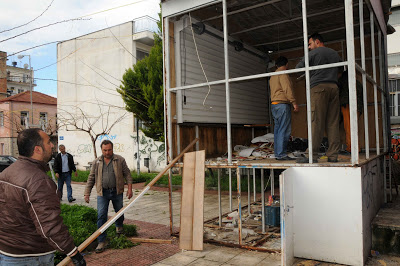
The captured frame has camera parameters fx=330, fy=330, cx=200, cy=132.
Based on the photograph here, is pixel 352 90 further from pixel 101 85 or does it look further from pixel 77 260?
pixel 101 85

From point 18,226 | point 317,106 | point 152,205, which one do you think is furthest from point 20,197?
point 152,205

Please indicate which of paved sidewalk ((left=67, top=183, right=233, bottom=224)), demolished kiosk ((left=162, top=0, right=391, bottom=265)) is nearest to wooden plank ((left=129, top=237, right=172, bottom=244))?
paved sidewalk ((left=67, top=183, right=233, bottom=224))

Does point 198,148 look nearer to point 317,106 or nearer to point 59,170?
point 317,106

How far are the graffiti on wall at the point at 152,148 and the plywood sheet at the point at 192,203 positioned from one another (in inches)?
555

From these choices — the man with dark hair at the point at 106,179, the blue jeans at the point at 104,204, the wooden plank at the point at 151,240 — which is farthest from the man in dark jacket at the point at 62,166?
the wooden plank at the point at 151,240

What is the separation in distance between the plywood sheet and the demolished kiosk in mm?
273

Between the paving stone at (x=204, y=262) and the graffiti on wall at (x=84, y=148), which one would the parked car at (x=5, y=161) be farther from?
the paving stone at (x=204, y=262)

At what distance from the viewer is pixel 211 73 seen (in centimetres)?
760

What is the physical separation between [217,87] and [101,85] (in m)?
16.8

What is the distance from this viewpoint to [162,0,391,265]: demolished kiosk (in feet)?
14.9

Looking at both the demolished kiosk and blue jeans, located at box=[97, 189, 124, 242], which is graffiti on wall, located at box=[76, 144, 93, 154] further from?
blue jeans, located at box=[97, 189, 124, 242]

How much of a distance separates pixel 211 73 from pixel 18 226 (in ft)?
18.6

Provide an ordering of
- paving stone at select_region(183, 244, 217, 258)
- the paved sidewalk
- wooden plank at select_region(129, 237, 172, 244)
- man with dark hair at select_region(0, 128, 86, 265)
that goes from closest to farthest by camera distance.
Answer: man with dark hair at select_region(0, 128, 86, 265) < paving stone at select_region(183, 244, 217, 258) < wooden plank at select_region(129, 237, 172, 244) < the paved sidewalk

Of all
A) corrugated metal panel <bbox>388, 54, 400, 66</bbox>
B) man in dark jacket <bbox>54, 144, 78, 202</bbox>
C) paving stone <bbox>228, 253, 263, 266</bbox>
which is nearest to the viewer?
paving stone <bbox>228, 253, 263, 266</bbox>
